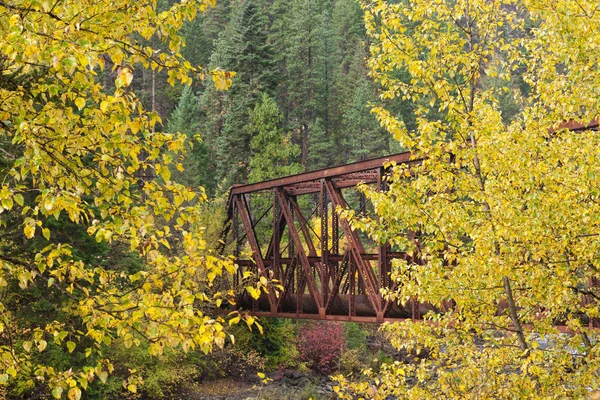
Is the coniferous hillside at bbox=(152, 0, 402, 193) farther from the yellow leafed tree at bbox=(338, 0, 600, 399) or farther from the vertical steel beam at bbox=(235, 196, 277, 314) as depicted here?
the yellow leafed tree at bbox=(338, 0, 600, 399)

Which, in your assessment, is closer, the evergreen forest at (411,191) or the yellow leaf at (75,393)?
the yellow leaf at (75,393)

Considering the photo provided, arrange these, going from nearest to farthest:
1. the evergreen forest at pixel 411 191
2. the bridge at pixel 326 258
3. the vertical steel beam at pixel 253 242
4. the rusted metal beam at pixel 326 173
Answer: the evergreen forest at pixel 411 191 → the rusted metal beam at pixel 326 173 → the bridge at pixel 326 258 → the vertical steel beam at pixel 253 242

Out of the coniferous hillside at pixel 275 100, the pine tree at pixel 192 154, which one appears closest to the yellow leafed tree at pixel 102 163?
the coniferous hillside at pixel 275 100

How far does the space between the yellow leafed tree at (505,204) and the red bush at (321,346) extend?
84.7ft

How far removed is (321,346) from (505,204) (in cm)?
2887

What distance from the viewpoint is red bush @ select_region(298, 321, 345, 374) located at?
34.8 metres

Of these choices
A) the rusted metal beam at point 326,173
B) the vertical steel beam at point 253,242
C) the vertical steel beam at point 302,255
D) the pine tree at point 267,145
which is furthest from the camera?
the pine tree at point 267,145

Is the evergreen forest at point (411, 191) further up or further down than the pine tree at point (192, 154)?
further down

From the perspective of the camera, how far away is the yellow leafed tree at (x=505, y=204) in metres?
7.55

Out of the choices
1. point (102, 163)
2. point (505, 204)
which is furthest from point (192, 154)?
point (102, 163)

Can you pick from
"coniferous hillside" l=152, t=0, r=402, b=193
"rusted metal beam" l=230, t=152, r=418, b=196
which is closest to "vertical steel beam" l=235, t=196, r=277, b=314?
"rusted metal beam" l=230, t=152, r=418, b=196

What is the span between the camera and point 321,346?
3531cm

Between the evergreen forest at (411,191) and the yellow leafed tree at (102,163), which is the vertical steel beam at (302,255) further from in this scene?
the yellow leafed tree at (102,163)

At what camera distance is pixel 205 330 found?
4867 mm
